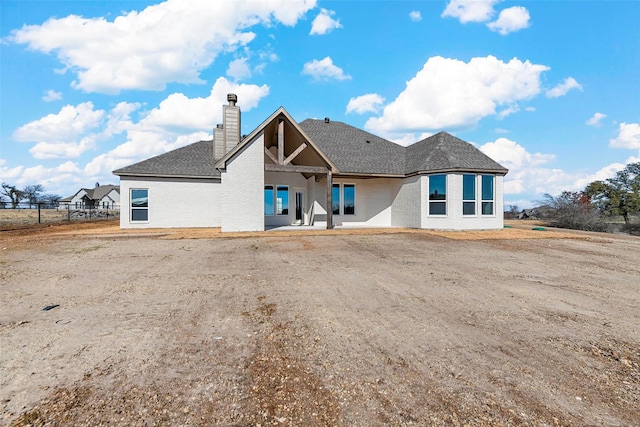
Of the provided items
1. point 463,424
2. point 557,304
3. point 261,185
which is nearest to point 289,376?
point 463,424

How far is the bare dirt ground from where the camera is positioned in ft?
7.66

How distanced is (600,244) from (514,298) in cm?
1001

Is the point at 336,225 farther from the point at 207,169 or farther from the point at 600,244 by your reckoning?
the point at 600,244

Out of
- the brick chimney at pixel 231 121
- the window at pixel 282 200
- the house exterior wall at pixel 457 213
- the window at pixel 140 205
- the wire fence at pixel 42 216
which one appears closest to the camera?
the house exterior wall at pixel 457 213

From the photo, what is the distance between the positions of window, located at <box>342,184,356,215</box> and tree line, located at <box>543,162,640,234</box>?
14469 mm

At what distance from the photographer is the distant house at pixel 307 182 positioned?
49.3ft

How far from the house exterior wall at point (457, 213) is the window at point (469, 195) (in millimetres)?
173

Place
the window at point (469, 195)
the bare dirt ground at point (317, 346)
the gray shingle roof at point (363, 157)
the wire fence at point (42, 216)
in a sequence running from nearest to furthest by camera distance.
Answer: the bare dirt ground at point (317, 346) < the window at point (469, 195) < the gray shingle roof at point (363, 157) < the wire fence at point (42, 216)

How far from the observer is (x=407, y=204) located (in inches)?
701

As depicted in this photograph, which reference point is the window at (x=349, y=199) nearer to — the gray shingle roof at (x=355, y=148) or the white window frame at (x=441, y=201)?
the gray shingle roof at (x=355, y=148)

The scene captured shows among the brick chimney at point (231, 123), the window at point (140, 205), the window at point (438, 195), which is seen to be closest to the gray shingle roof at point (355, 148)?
the window at point (438, 195)

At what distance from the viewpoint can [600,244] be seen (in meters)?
11.6

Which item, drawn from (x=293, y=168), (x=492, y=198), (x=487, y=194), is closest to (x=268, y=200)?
(x=293, y=168)

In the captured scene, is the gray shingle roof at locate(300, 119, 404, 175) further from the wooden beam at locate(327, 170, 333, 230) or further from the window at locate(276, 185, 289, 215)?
the window at locate(276, 185, 289, 215)
